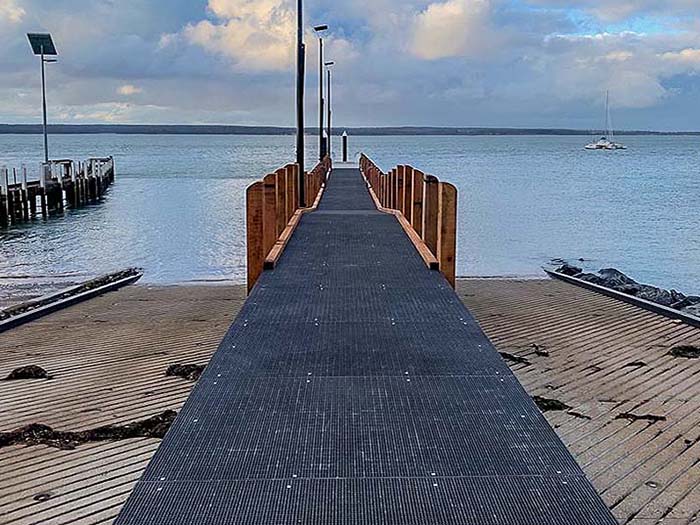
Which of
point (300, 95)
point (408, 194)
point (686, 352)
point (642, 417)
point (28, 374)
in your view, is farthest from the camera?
point (300, 95)

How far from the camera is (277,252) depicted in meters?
9.92

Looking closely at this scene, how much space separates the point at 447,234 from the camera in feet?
30.7

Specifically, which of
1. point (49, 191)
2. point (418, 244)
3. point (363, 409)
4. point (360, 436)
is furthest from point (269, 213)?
point (49, 191)

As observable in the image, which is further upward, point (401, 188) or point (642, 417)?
point (401, 188)

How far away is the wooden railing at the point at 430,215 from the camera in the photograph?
9.26 meters

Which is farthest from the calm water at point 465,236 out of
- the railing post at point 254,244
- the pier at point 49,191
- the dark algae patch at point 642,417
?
the dark algae patch at point 642,417

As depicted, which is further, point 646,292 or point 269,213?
point 646,292

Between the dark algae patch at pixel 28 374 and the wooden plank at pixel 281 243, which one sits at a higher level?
the wooden plank at pixel 281 243

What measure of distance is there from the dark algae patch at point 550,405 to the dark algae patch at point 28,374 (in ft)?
14.9

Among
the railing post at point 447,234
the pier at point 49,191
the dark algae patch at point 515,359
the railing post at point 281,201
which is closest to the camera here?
the dark algae patch at point 515,359

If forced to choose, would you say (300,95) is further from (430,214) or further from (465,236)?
(465,236)

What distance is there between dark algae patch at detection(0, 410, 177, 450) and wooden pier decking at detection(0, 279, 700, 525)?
136 millimetres

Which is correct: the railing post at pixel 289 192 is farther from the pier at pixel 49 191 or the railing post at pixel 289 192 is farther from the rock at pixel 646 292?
the pier at pixel 49 191

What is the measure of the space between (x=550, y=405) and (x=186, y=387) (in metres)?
3.20
